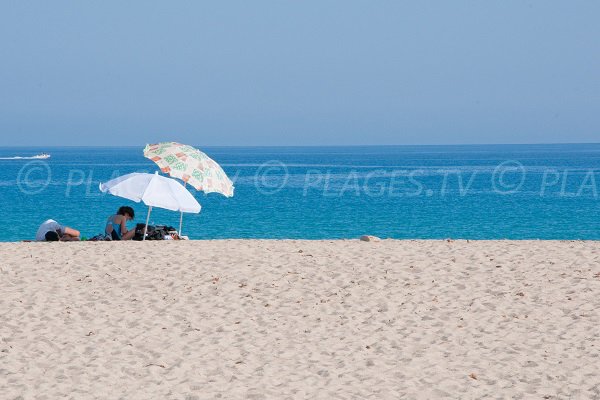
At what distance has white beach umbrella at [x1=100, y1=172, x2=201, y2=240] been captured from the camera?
16.2 m

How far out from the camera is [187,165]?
660 inches

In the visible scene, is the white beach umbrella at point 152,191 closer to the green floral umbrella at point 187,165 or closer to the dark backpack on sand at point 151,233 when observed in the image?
the green floral umbrella at point 187,165

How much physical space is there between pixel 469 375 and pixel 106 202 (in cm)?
4881

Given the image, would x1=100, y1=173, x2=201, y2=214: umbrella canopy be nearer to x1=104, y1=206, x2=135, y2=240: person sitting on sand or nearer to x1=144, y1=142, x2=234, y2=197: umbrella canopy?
x1=144, y1=142, x2=234, y2=197: umbrella canopy

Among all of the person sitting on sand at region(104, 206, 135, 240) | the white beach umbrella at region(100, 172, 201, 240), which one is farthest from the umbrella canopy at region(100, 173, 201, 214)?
the person sitting on sand at region(104, 206, 135, 240)

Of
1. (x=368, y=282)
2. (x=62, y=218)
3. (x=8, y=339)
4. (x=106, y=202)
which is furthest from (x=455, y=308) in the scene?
(x=106, y=202)

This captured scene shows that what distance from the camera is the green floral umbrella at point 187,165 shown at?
16.7m

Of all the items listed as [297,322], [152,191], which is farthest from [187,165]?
[297,322]

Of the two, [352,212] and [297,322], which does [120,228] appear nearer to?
[297,322]

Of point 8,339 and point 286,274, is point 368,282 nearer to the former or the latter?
point 286,274

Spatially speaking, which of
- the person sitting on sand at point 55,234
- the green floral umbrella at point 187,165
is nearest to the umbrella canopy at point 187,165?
the green floral umbrella at point 187,165

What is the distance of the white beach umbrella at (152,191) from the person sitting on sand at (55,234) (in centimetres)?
152

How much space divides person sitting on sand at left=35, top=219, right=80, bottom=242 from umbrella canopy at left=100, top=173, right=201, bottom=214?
163 cm

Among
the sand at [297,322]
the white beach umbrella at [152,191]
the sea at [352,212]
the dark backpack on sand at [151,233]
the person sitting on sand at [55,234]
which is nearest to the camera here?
the sand at [297,322]
